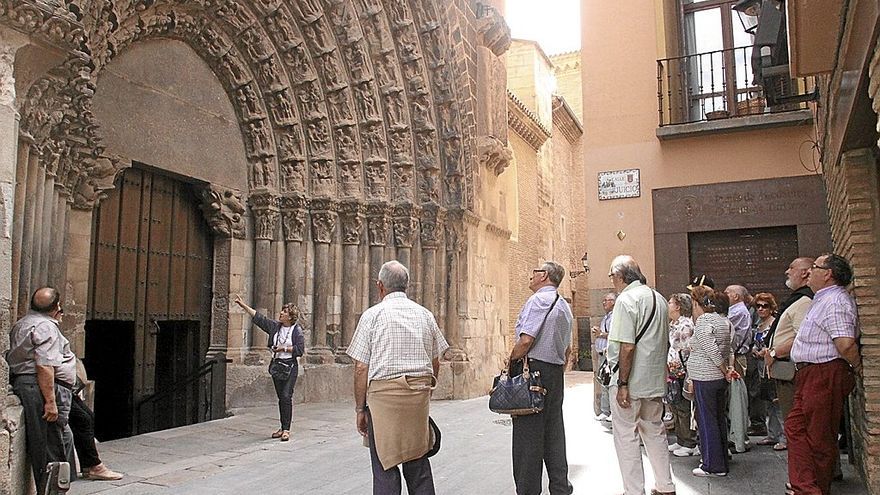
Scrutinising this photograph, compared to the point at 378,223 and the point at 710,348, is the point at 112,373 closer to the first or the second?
the point at 378,223

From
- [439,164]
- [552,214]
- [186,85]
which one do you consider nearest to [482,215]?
[439,164]

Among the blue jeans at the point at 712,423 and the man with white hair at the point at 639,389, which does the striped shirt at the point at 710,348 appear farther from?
the man with white hair at the point at 639,389

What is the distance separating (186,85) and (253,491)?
18.8 feet

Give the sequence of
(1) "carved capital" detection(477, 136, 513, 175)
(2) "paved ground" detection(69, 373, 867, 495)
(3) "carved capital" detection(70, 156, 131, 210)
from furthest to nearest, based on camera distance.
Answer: (1) "carved capital" detection(477, 136, 513, 175)
(3) "carved capital" detection(70, 156, 131, 210)
(2) "paved ground" detection(69, 373, 867, 495)

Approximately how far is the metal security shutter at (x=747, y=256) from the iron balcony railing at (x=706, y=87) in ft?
4.71

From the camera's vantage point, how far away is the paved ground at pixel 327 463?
484 cm

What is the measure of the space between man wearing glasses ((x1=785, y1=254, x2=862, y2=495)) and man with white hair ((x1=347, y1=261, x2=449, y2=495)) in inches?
88.3

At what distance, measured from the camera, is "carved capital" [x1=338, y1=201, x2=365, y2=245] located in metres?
10.1

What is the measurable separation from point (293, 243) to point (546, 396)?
6264 millimetres

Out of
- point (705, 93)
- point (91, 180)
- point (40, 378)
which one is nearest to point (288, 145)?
point (91, 180)

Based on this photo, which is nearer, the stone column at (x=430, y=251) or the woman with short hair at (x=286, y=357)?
the woman with short hair at (x=286, y=357)

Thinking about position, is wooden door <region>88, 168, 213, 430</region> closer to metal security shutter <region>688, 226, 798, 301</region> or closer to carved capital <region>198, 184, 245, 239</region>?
carved capital <region>198, 184, 245, 239</region>

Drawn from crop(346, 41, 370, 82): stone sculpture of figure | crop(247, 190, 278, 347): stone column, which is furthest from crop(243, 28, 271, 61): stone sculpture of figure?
crop(247, 190, 278, 347): stone column

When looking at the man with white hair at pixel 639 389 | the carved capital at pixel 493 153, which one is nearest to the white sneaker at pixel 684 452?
the man with white hair at pixel 639 389
